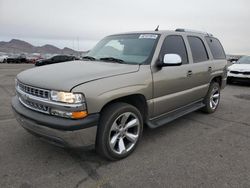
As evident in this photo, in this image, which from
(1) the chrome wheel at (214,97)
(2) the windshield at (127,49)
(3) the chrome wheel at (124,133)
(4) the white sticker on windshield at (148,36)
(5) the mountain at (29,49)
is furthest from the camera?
(5) the mountain at (29,49)

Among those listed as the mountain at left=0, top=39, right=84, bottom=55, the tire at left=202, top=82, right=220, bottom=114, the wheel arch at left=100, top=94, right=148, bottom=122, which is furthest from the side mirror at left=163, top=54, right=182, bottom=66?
the mountain at left=0, top=39, right=84, bottom=55

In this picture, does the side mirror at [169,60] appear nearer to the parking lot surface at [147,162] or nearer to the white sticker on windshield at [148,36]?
the white sticker on windshield at [148,36]

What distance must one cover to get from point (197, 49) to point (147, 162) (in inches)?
112

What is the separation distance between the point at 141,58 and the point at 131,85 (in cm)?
68

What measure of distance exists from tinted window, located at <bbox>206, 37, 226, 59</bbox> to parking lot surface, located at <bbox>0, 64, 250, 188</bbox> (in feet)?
6.54

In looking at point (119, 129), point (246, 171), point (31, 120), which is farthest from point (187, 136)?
point (31, 120)

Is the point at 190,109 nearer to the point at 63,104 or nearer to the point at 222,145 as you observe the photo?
the point at 222,145

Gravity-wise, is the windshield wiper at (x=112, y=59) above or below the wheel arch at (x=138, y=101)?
above

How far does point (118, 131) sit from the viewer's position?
3.22 m

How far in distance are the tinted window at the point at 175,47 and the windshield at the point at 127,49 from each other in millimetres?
225

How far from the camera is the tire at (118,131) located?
2947 millimetres

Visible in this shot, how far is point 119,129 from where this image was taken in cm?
323

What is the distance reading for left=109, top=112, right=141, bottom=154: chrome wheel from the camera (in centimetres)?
314

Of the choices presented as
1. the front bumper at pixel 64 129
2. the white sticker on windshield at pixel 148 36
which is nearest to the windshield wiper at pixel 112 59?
the white sticker on windshield at pixel 148 36
